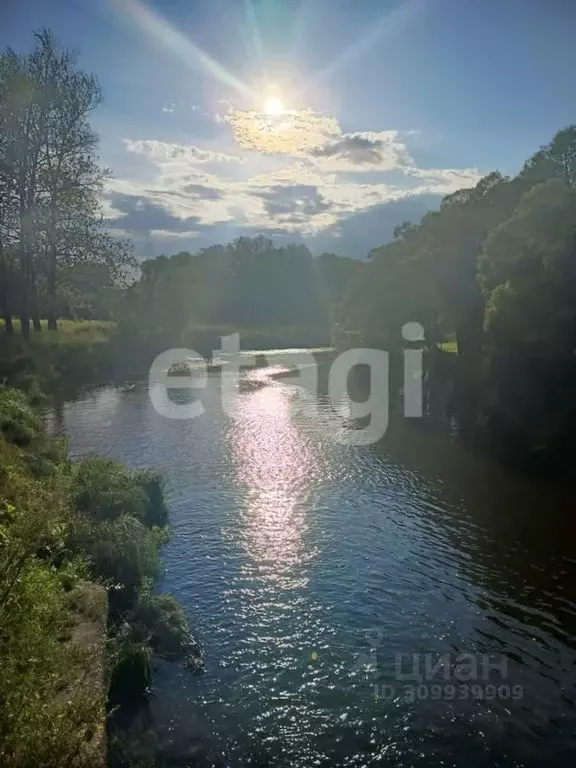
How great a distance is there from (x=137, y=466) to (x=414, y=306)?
52.6 meters

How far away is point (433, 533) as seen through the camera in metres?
23.0

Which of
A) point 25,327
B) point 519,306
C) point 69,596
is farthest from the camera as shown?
point 25,327

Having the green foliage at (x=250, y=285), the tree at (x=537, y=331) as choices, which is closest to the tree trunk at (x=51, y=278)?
the tree at (x=537, y=331)

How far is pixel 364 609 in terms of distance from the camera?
17234 millimetres

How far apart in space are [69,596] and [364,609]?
7980 mm

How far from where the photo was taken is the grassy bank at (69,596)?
8719 millimetres

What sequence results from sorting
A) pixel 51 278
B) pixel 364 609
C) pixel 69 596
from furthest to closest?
pixel 51 278 < pixel 364 609 < pixel 69 596

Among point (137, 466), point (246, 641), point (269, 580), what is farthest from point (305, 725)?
point (137, 466)

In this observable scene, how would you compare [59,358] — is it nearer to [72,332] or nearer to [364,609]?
[72,332]

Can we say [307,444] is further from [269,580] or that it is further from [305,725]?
[305,725]

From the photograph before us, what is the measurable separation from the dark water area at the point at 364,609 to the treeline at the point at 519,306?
16.0 ft

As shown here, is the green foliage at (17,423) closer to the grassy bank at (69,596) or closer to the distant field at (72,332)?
the grassy bank at (69,596)

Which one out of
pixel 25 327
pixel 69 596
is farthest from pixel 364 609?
pixel 25 327

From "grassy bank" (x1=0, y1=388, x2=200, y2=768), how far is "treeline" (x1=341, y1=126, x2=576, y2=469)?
2143 centimetres
